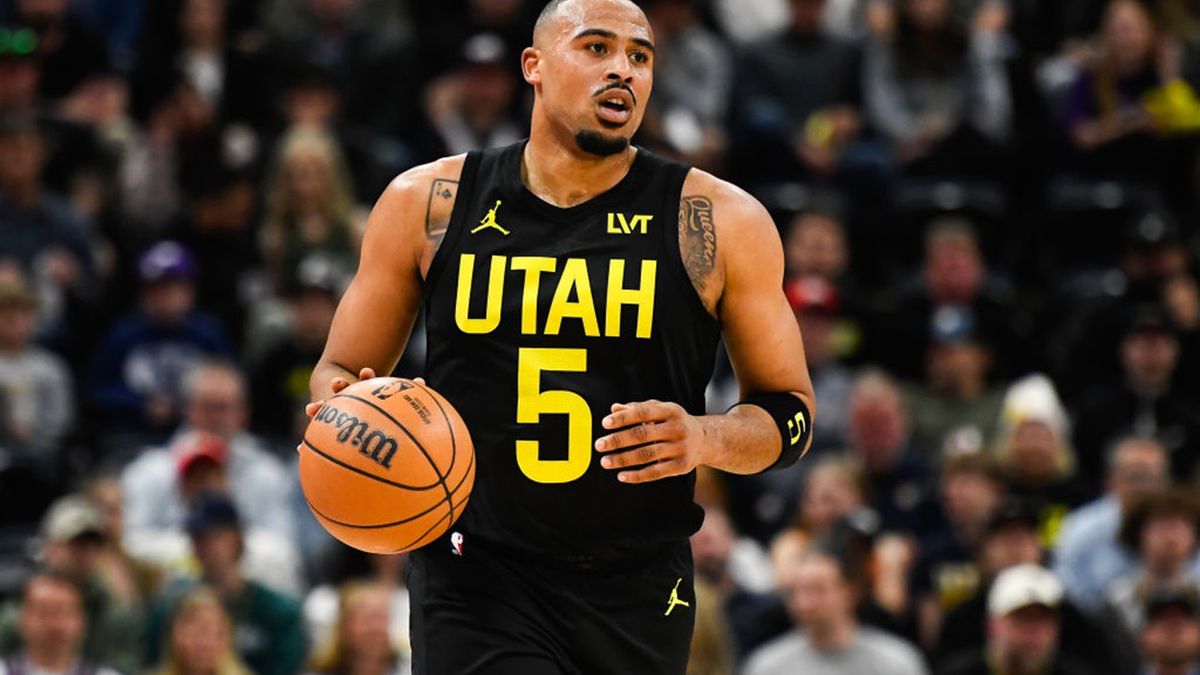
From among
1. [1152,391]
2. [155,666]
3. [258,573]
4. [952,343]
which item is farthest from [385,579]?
[1152,391]

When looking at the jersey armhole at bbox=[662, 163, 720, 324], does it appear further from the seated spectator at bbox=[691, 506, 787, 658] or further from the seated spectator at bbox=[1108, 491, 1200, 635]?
the seated spectator at bbox=[1108, 491, 1200, 635]

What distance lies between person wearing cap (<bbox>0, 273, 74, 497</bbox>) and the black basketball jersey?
6.26 metres

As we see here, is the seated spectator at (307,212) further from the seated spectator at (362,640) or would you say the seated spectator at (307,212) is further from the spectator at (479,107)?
the seated spectator at (362,640)

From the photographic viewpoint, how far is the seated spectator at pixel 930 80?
14.7 metres

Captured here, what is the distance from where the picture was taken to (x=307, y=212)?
13.1 m

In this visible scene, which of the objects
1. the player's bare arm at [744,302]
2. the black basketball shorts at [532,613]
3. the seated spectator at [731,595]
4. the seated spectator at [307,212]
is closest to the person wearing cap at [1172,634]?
the seated spectator at [731,595]

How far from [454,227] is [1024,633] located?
5.24 metres

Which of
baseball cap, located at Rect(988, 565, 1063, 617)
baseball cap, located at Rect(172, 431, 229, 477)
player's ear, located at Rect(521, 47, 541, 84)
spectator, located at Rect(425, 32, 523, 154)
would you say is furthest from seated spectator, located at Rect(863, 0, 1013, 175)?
player's ear, located at Rect(521, 47, 541, 84)

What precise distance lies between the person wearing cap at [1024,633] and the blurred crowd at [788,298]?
17 mm

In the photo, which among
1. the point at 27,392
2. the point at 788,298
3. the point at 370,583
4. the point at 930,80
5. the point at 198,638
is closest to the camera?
the point at 198,638

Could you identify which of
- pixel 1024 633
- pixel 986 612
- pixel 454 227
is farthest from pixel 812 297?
pixel 454 227

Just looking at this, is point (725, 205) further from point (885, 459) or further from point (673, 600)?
point (885, 459)

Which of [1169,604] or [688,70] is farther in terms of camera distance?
[688,70]

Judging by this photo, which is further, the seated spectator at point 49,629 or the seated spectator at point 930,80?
the seated spectator at point 930,80
